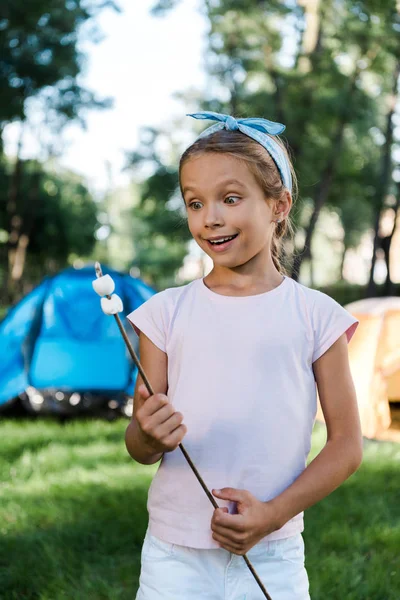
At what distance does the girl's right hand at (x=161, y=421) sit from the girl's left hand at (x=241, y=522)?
13 cm

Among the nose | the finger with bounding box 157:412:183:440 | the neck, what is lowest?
the finger with bounding box 157:412:183:440

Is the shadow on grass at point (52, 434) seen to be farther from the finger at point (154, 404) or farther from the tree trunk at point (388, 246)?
the tree trunk at point (388, 246)

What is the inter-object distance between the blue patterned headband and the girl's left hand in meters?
0.65

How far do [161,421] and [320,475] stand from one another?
34 cm

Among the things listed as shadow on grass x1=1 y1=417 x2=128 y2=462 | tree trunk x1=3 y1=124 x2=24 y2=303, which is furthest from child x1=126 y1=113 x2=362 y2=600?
tree trunk x1=3 y1=124 x2=24 y2=303

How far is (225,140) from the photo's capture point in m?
1.44

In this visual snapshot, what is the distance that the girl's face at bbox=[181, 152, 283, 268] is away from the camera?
4.55 ft

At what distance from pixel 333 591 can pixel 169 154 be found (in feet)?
58.8

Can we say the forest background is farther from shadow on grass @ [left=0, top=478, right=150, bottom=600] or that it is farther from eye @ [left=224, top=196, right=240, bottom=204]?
eye @ [left=224, top=196, right=240, bottom=204]

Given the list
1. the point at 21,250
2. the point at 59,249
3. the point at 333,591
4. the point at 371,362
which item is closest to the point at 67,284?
the point at 371,362

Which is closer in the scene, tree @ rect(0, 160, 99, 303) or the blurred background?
the blurred background

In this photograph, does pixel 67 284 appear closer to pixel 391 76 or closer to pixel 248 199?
→ pixel 248 199

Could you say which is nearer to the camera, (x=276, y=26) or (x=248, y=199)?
(x=248, y=199)

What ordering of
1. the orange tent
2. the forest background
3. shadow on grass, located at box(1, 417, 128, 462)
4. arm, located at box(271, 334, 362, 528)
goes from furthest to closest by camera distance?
the forest background, the orange tent, shadow on grass, located at box(1, 417, 128, 462), arm, located at box(271, 334, 362, 528)
